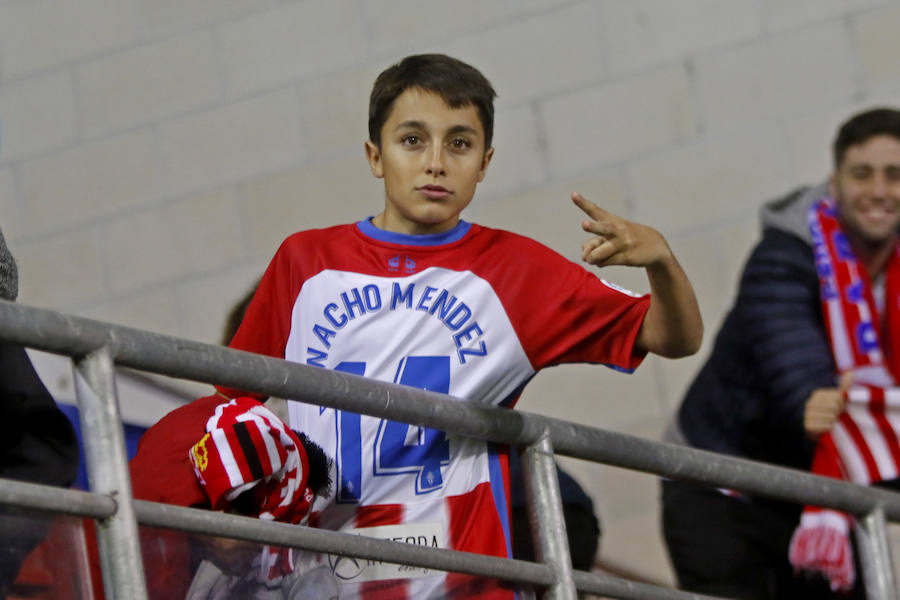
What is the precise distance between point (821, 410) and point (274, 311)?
3.38 ft

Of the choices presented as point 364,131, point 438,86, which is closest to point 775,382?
point 438,86

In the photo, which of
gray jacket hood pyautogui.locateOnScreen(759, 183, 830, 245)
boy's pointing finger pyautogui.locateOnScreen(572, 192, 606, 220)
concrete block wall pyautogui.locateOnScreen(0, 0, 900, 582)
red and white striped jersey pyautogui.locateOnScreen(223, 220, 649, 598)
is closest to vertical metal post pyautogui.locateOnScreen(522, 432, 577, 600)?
red and white striped jersey pyautogui.locateOnScreen(223, 220, 649, 598)

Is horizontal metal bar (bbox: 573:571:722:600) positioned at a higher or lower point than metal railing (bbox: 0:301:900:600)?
lower

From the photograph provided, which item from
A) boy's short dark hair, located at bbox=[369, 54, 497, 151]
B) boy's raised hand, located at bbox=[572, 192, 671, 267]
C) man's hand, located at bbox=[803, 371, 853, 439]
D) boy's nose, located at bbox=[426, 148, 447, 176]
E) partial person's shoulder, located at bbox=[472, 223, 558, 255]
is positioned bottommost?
man's hand, located at bbox=[803, 371, 853, 439]

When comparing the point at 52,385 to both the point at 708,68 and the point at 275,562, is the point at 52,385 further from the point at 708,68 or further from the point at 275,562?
the point at 708,68

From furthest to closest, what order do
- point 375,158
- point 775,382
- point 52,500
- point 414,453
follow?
point 775,382
point 375,158
point 414,453
point 52,500

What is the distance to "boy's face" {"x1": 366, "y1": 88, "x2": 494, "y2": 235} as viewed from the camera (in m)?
1.95

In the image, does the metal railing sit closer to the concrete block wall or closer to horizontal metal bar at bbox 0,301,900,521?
horizontal metal bar at bbox 0,301,900,521

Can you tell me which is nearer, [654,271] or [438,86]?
[654,271]

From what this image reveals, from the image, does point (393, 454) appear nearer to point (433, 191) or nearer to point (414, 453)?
point (414, 453)

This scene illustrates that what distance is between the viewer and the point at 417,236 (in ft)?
6.43

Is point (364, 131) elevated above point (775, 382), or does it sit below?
above

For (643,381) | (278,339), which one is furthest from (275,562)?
(643,381)

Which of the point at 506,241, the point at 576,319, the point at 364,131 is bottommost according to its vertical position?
the point at 576,319
